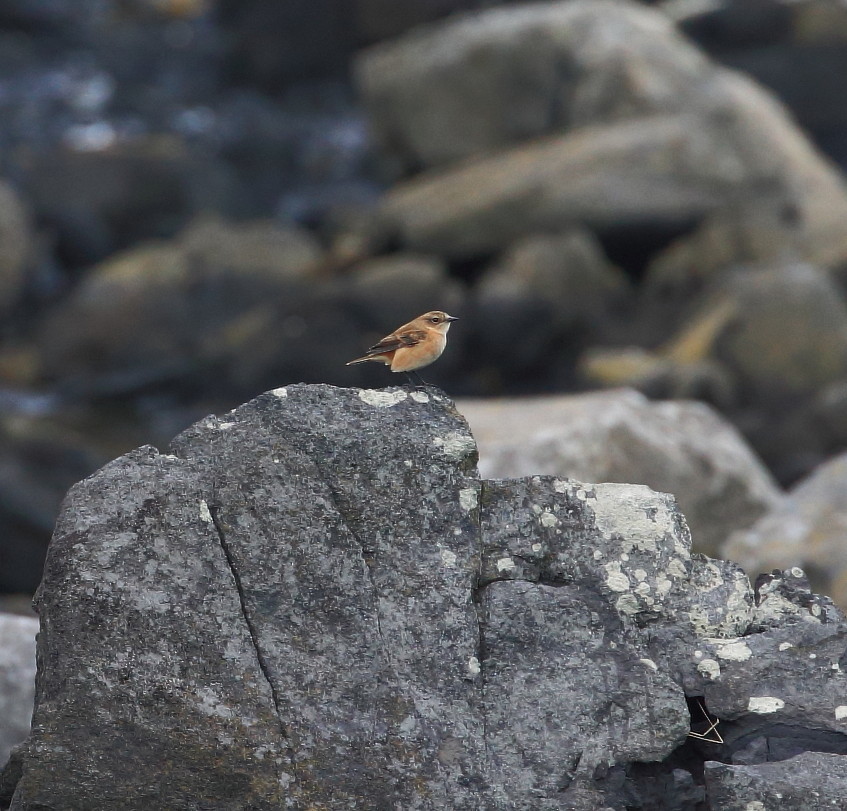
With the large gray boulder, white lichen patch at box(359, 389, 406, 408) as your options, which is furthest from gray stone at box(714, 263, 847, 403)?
white lichen patch at box(359, 389, 406, 408)

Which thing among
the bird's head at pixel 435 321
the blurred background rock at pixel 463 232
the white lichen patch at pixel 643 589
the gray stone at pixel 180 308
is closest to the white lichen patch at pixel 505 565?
the white lichen patch at pixel 643 589

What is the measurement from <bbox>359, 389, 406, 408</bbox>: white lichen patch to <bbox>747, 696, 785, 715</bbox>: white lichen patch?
2211 mm

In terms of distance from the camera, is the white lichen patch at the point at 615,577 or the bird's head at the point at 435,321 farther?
the bird's head at the point at 435,321

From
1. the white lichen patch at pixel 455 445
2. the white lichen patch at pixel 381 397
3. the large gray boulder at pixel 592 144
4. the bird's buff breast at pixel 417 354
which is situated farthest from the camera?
the large gray boulder at pixel 592 144

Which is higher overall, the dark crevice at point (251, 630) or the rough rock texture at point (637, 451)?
the dark crevice at point (251, 630)

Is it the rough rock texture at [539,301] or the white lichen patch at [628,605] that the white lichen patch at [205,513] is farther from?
the rough rock texture at [539,301]

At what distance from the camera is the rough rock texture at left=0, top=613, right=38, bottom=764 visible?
698 centimetres

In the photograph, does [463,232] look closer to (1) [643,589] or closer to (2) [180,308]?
(2) [180,308]

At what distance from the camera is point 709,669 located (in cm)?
562

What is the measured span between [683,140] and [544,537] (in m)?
24.7

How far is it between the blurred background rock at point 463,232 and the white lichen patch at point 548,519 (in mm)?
7927

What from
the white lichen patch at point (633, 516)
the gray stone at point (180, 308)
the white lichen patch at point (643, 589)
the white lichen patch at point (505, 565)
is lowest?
the gray stone at point (180, 308)

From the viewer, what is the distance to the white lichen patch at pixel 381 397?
6168 millimetres

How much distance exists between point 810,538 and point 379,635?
20.7 feet
